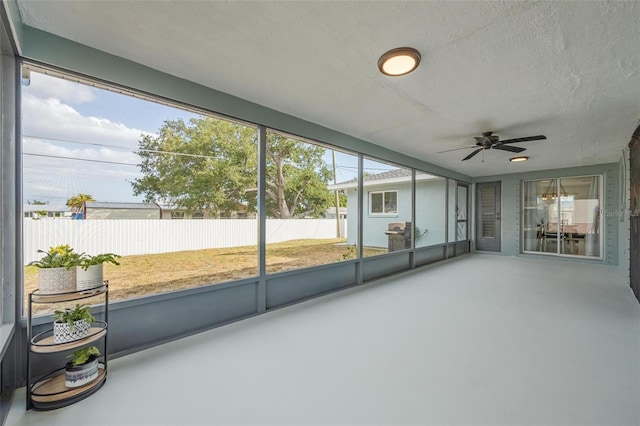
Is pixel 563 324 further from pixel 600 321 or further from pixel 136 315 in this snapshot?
pixel 136 315

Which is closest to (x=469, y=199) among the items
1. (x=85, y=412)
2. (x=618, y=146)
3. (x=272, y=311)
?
(x=618, y=146)

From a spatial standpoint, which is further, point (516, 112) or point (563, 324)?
point (516, 112)

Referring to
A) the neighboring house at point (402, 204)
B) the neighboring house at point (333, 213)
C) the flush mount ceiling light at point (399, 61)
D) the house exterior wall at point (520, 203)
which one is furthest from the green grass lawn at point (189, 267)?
the house exterior wall at point (520, 203)

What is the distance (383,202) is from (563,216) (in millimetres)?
4568

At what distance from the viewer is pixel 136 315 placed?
243 centimetres

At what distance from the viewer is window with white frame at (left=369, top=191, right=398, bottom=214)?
8.46 m

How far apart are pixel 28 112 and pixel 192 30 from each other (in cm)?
137

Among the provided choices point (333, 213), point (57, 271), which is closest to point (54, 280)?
point (57, 271)

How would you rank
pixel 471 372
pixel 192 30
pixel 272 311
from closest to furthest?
pixel 192 30
pixel 471 372
pixel 272 311

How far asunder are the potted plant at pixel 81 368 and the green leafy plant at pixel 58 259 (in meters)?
0.61

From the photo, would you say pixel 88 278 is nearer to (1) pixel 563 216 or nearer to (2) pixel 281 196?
(2) pixel 281 196

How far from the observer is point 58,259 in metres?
1.96

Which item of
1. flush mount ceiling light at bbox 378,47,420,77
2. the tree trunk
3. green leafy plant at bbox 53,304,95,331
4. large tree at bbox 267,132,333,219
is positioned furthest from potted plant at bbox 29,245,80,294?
flush mount ceiling light at bbox 378,47,420,77

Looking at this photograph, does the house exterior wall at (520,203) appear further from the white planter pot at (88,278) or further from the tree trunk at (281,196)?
the white planter pot at (88,278)
